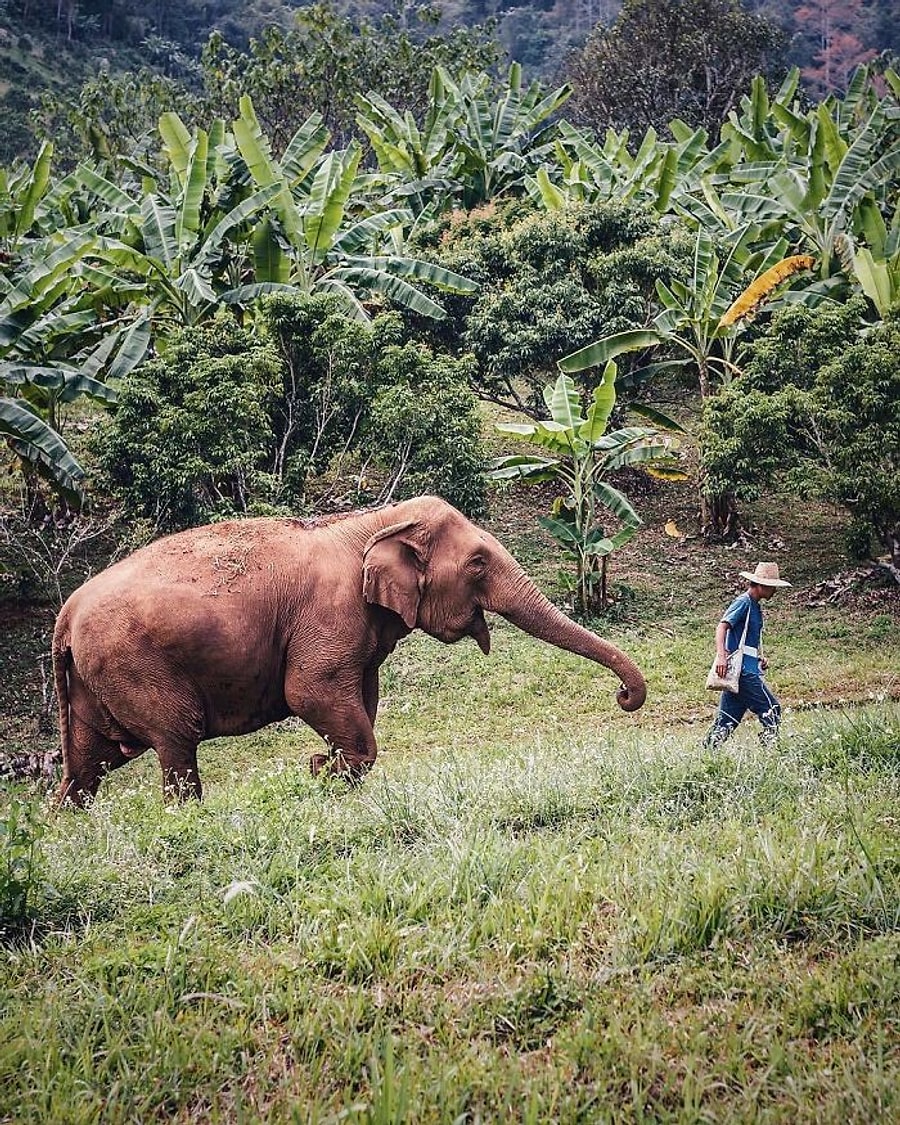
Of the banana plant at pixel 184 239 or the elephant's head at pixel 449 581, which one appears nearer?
the elephant's head at pixel 449 581

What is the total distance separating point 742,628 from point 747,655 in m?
0.23

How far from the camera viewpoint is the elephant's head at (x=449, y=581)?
7.58m

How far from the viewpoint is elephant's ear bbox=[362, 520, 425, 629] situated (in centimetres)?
756

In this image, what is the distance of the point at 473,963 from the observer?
4094 mm

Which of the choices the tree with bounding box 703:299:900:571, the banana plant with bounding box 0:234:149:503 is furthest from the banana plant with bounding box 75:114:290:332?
the tree with bounding box 703:299:900:571

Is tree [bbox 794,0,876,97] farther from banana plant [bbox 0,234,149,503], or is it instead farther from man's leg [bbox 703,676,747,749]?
man's leg [bbox 703,676,747,749]

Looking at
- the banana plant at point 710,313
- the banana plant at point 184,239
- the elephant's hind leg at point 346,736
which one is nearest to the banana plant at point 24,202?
the banana plant at point 184,239

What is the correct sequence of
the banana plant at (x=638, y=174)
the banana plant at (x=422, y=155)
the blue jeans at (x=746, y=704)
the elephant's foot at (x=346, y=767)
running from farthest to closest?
the banana plant at (x=422, y=155)
the banana plant at (x=638, y=174)
the blue jeans at (x=746, y=704)
the elephant's foot at (x=346, y=767)

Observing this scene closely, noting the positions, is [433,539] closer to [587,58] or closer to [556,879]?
[556,879]

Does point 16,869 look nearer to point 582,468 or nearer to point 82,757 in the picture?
point 82,757

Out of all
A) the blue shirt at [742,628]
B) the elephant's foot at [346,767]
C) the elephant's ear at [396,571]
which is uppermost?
the elephant's ear at [396,571]

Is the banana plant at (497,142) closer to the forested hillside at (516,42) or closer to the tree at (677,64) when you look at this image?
the forested hillside at (516,42)

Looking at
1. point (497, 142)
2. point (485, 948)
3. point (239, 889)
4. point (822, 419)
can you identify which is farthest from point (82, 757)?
point (497, 142)

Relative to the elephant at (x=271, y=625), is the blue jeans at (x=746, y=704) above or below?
below
